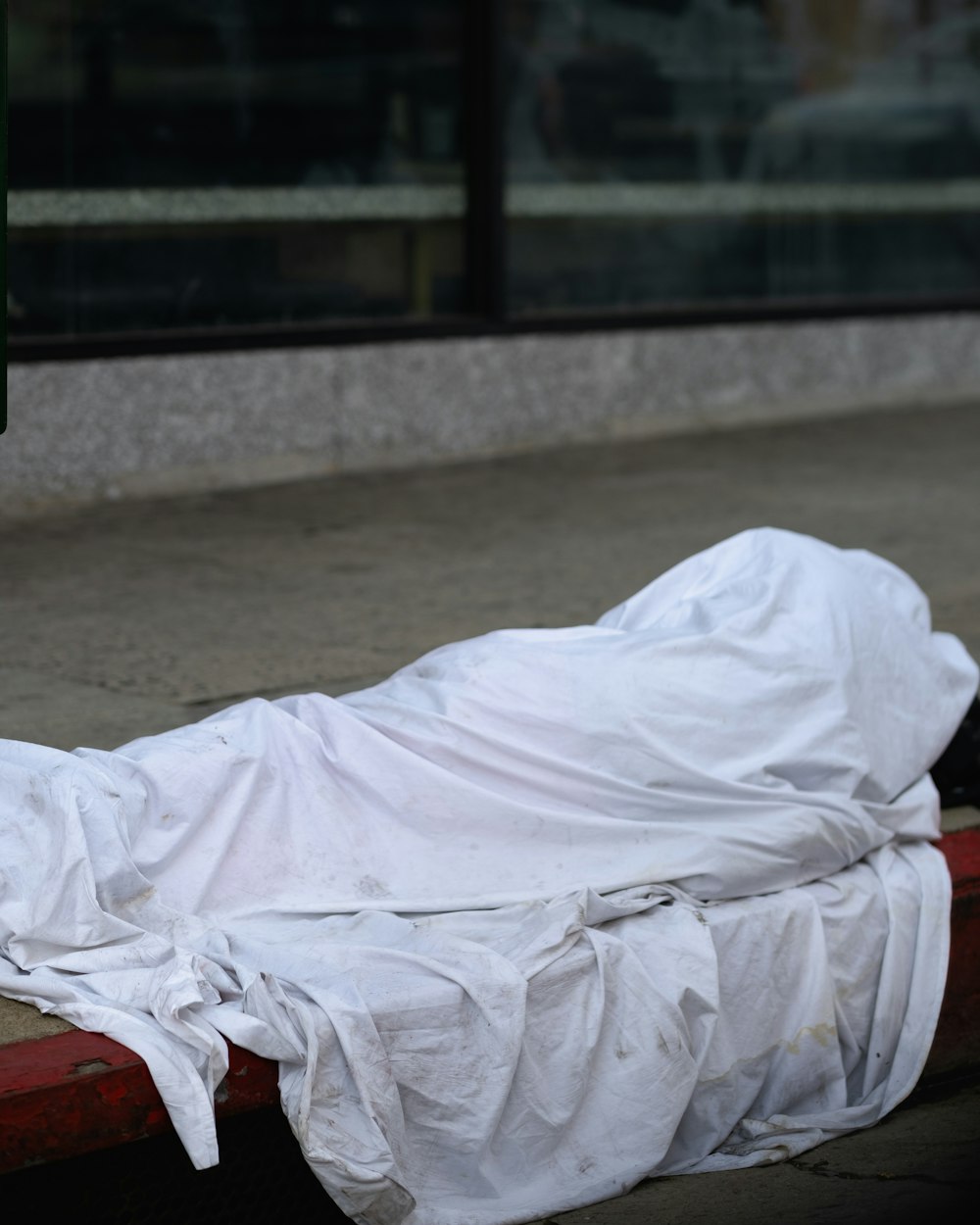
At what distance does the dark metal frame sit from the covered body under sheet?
4.03 meters

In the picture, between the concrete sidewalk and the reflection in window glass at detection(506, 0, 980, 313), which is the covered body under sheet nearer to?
the concrete sidewalk

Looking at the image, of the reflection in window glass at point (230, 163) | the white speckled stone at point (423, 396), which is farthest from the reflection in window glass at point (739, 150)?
the reflection in window glass at point (230, 163)

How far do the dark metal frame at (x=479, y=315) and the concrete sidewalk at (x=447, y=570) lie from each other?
58 centimetres

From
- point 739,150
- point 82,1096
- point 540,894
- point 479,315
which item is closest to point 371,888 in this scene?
point 540,894

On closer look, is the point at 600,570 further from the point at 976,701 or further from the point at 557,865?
the point at 557,865

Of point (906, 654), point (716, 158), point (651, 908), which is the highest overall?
point (716, 158)

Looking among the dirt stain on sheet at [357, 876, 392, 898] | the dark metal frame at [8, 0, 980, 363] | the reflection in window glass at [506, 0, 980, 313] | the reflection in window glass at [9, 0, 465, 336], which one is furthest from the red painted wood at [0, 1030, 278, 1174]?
the reflection in window glass at [506, 0, 980, 313]

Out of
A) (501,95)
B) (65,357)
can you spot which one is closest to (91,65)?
(65,357)

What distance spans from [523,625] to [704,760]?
1782 millimetres

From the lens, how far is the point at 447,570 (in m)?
6.13

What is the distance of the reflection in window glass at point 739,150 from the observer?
872 centimetres

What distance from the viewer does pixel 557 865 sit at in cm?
338

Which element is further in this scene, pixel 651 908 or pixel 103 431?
pixel 103 431

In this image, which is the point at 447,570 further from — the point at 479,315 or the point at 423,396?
the point at 479,315
